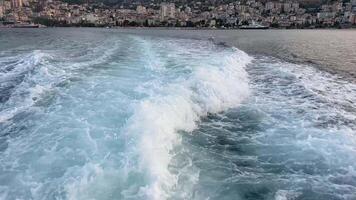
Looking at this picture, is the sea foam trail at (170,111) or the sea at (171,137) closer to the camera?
the sea at (171,137)

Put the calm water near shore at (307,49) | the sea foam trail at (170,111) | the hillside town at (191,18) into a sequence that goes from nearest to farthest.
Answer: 1. the sea foam trail at (170,111)
2. the calm water near shore at (307,49)
3. the hillside town at (191,18)

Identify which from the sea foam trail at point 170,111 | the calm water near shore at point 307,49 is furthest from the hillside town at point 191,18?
the sea foam trail at point 170,111

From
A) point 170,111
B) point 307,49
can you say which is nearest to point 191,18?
point 307,49

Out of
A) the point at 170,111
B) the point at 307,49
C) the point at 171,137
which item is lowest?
the point at 307,49

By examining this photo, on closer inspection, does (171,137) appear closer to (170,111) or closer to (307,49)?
(170,111)

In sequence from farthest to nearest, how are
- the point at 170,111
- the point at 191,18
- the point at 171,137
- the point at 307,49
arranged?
the point at 191,18, the point at 307,49, the point at 170,111, the point at 171,137

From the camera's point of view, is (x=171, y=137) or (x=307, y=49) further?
(x=307, y=49)

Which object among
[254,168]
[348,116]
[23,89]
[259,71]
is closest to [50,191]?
[254,168]

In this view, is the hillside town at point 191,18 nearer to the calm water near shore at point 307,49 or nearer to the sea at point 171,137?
the calm water near shore at point 307,49
